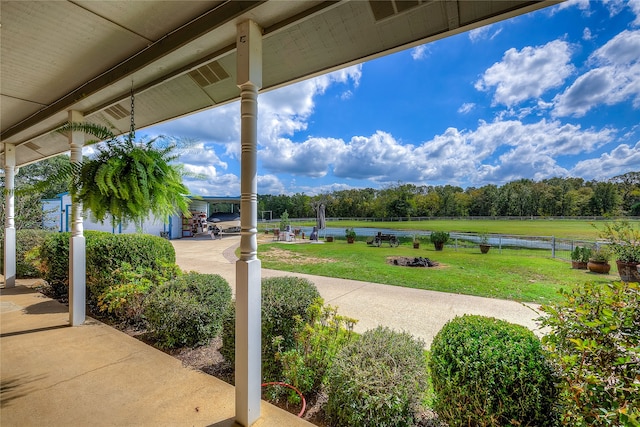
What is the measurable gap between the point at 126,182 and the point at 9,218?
485 centimetres

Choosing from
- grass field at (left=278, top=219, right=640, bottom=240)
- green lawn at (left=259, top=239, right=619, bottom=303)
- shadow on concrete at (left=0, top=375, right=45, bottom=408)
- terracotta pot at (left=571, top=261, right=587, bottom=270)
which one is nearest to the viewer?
shadow on concrete at (left=0, top=375, right=45, bottom=408)

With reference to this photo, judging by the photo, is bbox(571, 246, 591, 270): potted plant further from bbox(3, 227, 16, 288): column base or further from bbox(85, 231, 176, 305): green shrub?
bbox(3, 227, 16, 288): column base

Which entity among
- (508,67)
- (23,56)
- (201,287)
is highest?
(508,67)

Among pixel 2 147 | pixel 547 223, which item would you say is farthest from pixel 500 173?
pixel 2 147

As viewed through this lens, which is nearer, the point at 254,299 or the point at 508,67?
the point at 254,299

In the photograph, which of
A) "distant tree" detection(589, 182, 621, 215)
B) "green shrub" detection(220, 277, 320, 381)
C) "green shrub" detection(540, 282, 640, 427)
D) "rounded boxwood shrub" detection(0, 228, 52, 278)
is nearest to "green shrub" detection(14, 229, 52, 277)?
"rounded boxwood shrub" detection(0, 228, 52, 278)

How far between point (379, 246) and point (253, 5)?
1176 cm

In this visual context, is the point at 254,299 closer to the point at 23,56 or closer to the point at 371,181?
the point at 23,56

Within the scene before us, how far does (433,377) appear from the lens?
1.39 metres

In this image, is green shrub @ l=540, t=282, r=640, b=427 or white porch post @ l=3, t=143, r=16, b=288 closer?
green shrub @ l=540, t=282, r=640, b=427

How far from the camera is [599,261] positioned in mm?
5594

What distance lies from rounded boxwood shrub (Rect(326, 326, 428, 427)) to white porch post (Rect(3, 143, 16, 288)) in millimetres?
5753

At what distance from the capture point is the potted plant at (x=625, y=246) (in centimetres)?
389

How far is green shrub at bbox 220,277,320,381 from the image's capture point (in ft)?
6.53
